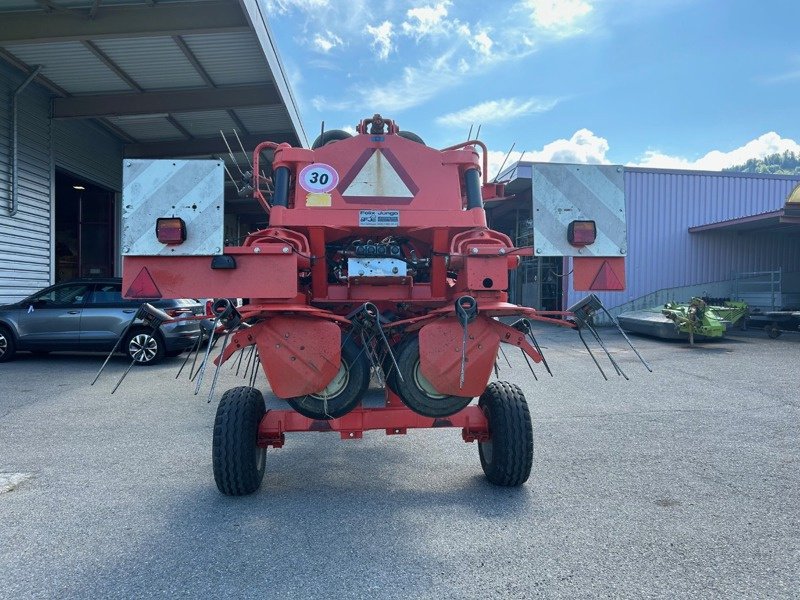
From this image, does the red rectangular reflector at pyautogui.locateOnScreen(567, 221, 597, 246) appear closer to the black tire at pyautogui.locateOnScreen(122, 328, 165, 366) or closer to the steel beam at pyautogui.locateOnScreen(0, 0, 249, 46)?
the black tire at pyautogui.locateOnScreen(122, 328, 165, 366)

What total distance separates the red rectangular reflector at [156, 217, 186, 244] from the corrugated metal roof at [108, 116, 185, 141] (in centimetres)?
1245

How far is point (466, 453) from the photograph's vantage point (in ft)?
16.1

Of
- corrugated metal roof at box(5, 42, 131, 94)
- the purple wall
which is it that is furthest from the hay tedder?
the purple wall

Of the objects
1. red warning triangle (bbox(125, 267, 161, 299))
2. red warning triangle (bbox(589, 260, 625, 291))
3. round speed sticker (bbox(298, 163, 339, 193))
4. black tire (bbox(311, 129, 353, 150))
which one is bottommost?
red warning triangle (bbox(125, 267, 161, 299))

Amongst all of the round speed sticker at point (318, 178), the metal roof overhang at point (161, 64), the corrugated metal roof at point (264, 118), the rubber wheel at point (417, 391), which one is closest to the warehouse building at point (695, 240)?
the corrugated metal roof at point (264, 118)

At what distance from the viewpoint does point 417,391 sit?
3.43 meters

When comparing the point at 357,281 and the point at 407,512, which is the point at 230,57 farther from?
the point at 407,512

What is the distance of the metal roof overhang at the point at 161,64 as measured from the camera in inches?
383

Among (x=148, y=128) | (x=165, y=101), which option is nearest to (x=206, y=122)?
(x=165, y=101)

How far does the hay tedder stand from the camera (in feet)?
10.5

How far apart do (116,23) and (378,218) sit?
8882 mm

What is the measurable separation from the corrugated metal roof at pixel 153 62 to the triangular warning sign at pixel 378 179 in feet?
27.8

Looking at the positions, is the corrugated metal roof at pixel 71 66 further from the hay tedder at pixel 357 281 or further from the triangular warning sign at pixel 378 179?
the triangular warning sign at pixel 378 179

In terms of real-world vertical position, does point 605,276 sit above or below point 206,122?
below
